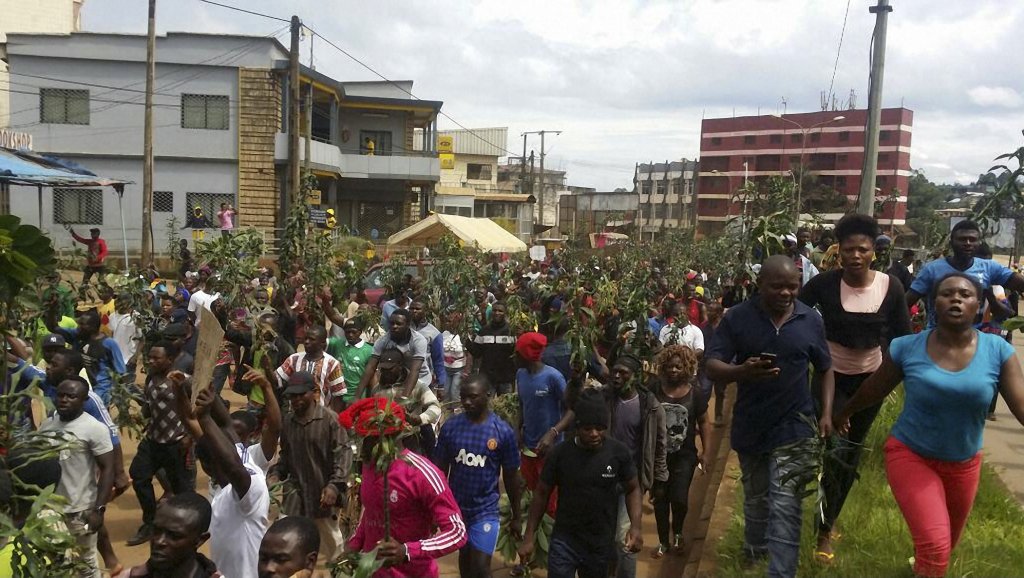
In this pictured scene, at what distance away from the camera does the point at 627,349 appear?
7230 millimetres

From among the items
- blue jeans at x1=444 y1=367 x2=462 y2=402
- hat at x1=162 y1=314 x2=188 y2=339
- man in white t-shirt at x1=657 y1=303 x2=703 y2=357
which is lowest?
blue jeans at x1=444 y1=367 x2=462 y2=402

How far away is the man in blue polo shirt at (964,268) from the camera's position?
596 centimetres

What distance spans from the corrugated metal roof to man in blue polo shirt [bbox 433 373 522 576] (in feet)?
185

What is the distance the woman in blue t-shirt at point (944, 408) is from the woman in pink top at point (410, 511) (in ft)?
6.45

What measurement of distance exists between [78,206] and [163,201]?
254cm

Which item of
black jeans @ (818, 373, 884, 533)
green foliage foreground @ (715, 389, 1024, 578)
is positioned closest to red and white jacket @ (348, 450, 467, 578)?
black jeans @ (818, 373, 884, 533)

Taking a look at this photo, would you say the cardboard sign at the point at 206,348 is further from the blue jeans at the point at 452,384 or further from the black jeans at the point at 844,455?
the blue jeans at the point at 452,384

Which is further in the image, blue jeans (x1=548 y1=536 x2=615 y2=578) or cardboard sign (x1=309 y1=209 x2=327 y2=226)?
cardboard sign (x1=309 y1=209 x2=327 y2=226)

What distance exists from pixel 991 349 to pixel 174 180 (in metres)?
29.5

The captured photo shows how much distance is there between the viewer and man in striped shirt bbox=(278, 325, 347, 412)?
22.9 ft

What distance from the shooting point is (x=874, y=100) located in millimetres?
12148

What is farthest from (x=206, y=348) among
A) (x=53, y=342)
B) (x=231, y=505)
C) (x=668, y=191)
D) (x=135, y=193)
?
(x=668, y=191)

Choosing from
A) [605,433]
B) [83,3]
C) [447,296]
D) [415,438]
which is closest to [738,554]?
[605,433]

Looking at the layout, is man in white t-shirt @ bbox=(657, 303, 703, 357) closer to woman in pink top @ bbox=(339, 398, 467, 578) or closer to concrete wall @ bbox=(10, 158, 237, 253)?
woman in pink top @ bbox=(339, 398, 467, 578)
